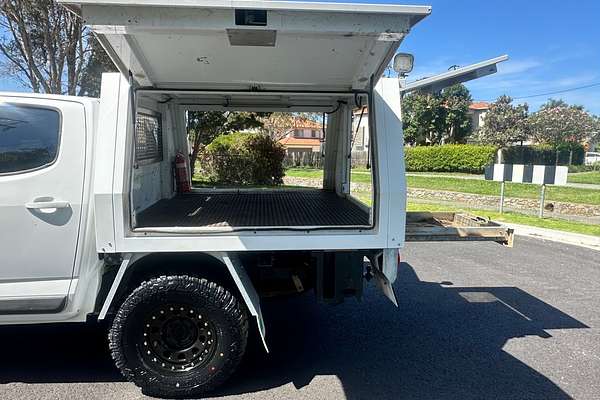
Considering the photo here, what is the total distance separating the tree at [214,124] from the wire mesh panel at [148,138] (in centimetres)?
1026

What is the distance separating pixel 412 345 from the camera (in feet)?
13.8

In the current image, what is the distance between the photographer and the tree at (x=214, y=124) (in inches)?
628

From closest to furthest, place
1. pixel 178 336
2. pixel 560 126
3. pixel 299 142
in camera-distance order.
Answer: pixel 178 336, pixel 299 142, pixel 560 126

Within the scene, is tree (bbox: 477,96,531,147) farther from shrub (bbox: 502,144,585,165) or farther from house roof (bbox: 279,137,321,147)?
house roof (bbox: 279,137,321,147)

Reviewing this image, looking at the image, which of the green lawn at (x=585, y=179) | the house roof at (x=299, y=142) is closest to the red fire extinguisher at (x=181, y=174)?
the green lawn at (x=585, y=179)

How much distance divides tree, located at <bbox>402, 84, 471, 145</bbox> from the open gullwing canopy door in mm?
48456

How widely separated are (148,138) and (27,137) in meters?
1.57

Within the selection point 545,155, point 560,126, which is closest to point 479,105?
point 560,126

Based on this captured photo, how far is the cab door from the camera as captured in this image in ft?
10.3

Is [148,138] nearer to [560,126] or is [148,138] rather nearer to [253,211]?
[253,211]

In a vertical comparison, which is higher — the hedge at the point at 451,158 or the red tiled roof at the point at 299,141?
the red tiled roof at the point at 299,141

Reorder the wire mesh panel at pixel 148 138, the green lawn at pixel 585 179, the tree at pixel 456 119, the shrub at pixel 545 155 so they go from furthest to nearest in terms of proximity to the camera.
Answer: the tree at pixel 456 119, the shrub at pixel 545 155, the green lawn at pixel 585 179, the wire mesh panel at pixel 148 138

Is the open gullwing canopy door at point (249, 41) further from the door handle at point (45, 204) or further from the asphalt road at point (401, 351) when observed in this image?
the asphalt road at point (401, 351)

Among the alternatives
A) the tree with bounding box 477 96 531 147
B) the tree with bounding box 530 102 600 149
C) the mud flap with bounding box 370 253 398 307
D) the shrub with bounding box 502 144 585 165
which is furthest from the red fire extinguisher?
the tree with bounding box 530 102 600 149
